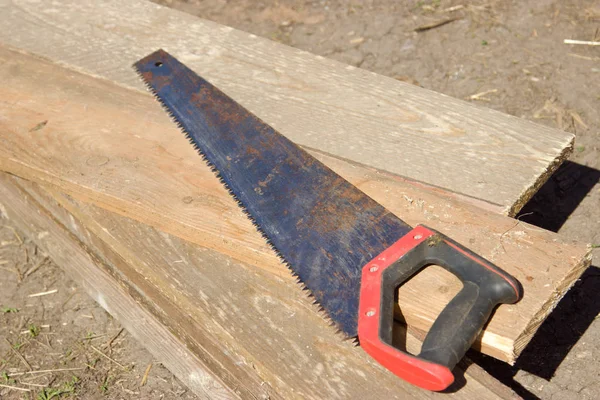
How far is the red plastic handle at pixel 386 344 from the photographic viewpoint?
198 cm

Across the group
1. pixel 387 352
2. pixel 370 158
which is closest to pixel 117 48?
pixel 370 158

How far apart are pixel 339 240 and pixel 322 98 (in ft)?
3.42

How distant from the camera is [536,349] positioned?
3.28 metres

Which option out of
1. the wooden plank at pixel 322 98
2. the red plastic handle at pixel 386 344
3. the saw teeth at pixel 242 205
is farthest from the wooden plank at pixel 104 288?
the red plastic handle at pixel 386 344

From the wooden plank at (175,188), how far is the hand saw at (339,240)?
87 millimetres

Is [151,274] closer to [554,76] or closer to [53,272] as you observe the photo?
[53,272]

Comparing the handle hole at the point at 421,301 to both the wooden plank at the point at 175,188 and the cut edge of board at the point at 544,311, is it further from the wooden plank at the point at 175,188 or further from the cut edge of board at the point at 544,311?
the cut edge of board at the point at 544,311

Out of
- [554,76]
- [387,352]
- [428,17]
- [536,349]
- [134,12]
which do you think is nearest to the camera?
[387,352]

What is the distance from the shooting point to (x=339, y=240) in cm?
245

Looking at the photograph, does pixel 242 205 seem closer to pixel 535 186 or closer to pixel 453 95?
pixel 535 186

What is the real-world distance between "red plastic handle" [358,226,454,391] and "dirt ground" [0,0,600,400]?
0.98 meters

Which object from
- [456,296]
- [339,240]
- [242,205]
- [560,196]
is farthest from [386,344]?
[560,196]

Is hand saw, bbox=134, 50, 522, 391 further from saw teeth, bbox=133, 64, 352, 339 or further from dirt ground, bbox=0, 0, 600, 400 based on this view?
dirt ground, bbox=0, 0, 600, 400

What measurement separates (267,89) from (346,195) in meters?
0.97
